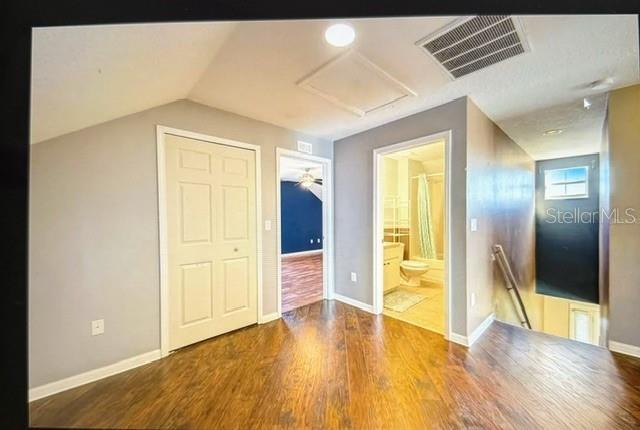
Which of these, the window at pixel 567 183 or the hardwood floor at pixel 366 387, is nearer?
the hardwood floor at pixel 366 387

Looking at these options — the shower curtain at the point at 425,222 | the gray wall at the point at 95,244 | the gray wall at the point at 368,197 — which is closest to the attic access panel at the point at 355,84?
the gray wall at the point at 368,197

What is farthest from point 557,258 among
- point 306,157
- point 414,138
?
point 306,157

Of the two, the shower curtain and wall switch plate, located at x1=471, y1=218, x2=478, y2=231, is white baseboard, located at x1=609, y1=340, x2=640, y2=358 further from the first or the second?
the shower curtain

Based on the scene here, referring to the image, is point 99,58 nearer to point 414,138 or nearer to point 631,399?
point 414,138

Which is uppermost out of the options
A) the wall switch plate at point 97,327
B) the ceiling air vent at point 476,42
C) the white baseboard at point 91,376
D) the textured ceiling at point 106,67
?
the ceiling air vent at point 476,42

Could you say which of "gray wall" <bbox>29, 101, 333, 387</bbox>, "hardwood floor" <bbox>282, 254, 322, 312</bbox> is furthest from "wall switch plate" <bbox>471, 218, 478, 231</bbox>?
"gray wall" <bbox>29, 101, 333, 387</bbox>

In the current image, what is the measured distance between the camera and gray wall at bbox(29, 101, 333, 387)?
142 centimetres

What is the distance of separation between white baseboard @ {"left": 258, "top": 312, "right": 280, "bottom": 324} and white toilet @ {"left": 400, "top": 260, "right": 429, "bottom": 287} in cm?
226

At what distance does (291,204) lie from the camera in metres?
7.12

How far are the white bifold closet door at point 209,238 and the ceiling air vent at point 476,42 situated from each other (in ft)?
6.10

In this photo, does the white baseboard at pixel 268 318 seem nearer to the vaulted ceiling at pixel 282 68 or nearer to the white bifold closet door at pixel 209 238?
the white bifold closet door at pixel 209 238

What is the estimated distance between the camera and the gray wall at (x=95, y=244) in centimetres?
142

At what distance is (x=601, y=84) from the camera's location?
5.77 feet

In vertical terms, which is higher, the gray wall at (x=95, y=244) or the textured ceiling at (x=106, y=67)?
the textured ceiling at (x=106, y=67)
